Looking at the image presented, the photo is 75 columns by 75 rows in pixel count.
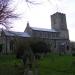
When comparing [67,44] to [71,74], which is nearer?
[71,74]

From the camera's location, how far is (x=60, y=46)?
75.3m

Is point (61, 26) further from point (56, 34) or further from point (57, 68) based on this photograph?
point (57, 68)

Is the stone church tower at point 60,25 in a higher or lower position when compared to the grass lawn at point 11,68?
higher

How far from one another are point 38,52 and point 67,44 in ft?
130

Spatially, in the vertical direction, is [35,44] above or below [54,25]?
below

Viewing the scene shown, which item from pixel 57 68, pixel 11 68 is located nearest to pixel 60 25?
pixel 57 68

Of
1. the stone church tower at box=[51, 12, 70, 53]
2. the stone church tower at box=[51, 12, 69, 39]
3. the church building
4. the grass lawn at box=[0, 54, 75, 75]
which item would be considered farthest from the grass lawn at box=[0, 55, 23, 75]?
the stone church tower at box=[51, 12, 69, 39]

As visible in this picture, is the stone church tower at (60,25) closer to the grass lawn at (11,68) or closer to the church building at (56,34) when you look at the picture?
the church building at (56,34)

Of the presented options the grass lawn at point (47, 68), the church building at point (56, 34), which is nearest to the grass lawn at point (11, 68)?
the grass lawn at point (47, 68)

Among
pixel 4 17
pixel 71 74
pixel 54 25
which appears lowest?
pixel 71 74

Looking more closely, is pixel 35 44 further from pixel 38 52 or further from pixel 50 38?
pixel 50 38

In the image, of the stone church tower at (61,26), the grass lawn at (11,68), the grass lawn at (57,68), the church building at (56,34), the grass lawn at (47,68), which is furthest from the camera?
the stone church tower at (61,26)

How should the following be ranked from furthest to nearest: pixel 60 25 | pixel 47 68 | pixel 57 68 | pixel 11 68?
pixel 60 25 → pixel 47 68 → pixel 57 68 → pixel 11 68

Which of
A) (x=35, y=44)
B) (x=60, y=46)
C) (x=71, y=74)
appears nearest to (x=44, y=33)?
(x=60, y=46)
